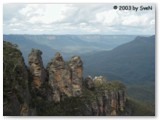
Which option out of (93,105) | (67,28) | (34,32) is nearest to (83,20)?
(67,28)

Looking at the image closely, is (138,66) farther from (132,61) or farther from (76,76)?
(76,76)

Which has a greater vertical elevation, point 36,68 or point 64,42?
point 64,42

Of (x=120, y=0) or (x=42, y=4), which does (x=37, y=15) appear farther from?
(x=120, y=0)

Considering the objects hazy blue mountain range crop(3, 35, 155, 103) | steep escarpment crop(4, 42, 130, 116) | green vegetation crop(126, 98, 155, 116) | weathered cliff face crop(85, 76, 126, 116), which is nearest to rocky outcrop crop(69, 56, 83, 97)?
steep escarpment crop(4, 42, 130, 116)

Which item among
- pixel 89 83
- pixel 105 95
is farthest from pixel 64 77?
pixel 105 95

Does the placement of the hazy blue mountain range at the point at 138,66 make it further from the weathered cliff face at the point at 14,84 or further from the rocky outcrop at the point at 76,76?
the weathered cliff face at the point at 14,84
